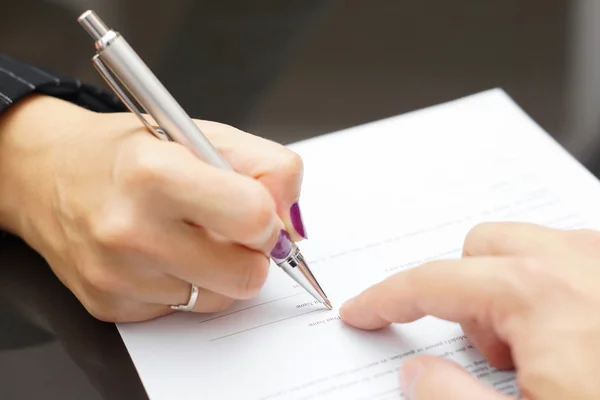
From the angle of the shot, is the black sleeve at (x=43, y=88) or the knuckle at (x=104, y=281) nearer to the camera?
the knuckle at (x=104, y=281)

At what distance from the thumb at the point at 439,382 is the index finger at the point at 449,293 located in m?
0.03

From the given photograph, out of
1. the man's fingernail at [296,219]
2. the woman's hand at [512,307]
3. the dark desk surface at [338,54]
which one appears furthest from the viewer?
the dark desk surface at [338,54]

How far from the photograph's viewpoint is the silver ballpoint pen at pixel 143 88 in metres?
0.43

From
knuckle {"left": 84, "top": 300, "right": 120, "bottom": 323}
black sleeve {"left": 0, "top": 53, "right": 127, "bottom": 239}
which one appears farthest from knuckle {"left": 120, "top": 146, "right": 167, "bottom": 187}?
black sleeve {"left": 0, "top": 53, "right": 127, "bottom": 239}

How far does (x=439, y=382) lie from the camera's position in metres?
0.43

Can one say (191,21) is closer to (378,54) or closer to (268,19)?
(268,19)

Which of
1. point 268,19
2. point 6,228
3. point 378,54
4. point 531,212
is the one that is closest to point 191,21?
point 268,19

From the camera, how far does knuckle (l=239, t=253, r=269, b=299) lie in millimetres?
476

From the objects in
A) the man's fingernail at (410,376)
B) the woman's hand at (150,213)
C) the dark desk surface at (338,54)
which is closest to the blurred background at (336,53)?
the dark desk surface at (338,54)

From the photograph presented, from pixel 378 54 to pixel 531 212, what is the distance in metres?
0.30

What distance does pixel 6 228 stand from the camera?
60cm

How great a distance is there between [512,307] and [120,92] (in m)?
Result: 0.29

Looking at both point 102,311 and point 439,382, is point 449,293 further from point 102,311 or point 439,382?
point 102,311

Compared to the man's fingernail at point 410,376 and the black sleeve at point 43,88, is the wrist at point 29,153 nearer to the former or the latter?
the black sleeve at point 43,88
